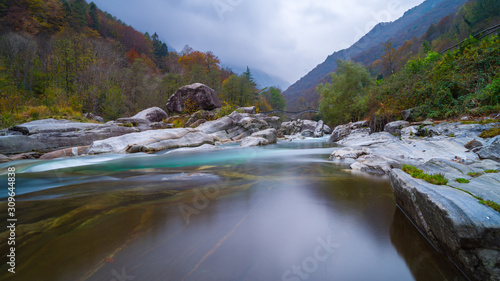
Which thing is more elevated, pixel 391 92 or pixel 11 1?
pixel 11 1

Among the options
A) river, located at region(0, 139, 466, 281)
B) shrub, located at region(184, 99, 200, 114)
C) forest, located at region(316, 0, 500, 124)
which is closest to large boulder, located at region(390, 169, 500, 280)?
river, located at region(0, 139, 466, 281)

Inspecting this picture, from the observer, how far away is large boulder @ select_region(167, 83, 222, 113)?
20.8 m

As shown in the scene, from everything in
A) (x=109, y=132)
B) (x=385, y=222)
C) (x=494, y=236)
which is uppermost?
(x=109, y=132)

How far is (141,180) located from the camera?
447 centimetres

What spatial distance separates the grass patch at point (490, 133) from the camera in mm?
5121

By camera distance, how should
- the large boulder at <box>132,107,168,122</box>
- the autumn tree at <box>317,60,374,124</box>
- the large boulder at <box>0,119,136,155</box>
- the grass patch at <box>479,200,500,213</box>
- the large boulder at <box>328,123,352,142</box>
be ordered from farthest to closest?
the autumn tree at <box>317,60,374,124</box>, the large boulder at <box>132,107,168,122</box>, the large boulder at <box>328,123,352,142</box>, the large boulder at <box>0,119,136,155</box>, the grass patch at <box>479,200,500,213</box>

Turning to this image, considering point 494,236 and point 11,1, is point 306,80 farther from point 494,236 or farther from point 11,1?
point 494,236

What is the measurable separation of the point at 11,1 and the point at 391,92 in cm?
4779

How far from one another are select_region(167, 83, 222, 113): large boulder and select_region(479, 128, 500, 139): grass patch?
19.4m

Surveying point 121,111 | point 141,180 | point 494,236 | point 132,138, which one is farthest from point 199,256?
point 121,111

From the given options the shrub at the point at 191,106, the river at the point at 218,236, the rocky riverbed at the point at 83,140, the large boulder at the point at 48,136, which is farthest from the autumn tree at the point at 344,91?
the large boulder at the point at 48,136

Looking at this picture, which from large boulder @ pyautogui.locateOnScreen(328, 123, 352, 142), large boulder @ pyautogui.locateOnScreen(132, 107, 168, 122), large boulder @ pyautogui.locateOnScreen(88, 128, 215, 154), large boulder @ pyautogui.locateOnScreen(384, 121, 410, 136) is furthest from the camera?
large boulder @ pyautogui.locateOnScreen(132, 107, 168, 122)

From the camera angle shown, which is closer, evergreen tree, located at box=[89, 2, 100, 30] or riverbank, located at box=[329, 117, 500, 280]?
riverbank, located at box=[329, 117, 500, 280]

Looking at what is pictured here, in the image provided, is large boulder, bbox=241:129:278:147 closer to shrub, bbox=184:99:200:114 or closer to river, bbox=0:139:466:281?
shrub, bbox=184:99:200:114
